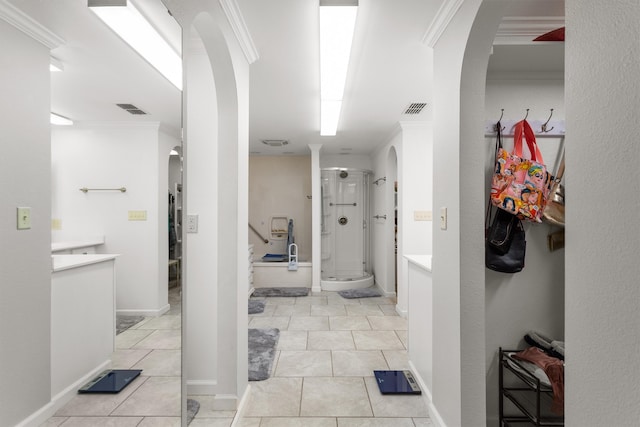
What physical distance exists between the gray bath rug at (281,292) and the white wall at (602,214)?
4.69 m

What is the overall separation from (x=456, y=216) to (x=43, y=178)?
1.71m

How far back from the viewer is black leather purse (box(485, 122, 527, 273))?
185 centimetres

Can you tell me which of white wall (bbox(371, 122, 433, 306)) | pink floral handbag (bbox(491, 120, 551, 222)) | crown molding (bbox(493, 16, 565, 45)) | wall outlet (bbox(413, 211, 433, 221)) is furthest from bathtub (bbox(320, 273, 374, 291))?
crown molding (bbox(493, 16, 565, 45))

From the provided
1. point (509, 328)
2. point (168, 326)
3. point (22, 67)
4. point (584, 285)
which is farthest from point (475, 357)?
point (22, 67)

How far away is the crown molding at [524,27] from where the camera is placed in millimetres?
1789

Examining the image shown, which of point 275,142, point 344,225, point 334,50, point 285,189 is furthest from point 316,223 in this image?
point 334,50

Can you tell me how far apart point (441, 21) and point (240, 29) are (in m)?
1.24

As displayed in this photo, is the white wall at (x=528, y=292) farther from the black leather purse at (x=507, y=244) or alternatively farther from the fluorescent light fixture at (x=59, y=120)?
the fluorescent light fixture at (x=59, y=120)

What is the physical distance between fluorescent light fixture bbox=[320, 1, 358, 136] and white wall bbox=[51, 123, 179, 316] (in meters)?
1.24

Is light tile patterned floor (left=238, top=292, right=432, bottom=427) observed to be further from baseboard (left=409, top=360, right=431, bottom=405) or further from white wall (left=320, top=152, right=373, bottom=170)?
white wall (left=320, top=152, right=373, bottom=170)

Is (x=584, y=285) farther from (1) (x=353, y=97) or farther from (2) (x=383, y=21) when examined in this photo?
(1) (x=353, y=97)

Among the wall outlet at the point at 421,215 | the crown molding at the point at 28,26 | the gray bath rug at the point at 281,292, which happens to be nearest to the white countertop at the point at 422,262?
the wall outlet at the point at 421,215

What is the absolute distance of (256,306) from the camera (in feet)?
15.4

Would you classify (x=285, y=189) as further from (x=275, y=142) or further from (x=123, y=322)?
(x=123, y=322)
